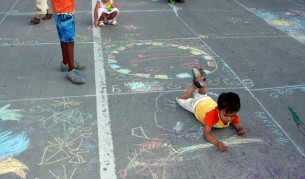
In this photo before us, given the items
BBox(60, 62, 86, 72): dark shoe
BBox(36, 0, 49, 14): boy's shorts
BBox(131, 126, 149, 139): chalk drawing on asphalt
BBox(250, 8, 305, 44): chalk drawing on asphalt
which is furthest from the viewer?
BBox(36, 0, 49, 14): boy's shorts

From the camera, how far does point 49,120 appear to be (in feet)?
12.0

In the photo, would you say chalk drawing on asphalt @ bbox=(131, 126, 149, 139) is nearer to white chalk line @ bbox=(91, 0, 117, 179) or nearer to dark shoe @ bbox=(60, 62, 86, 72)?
white chalk line @ bbox=(91, 0, 117, 179)

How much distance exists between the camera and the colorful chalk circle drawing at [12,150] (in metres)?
2.95

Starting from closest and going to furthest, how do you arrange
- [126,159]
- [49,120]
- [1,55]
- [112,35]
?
[126,159] → [49,120] → [1,55] → [112,35]

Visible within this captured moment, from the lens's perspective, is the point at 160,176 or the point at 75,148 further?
the point at 75,148

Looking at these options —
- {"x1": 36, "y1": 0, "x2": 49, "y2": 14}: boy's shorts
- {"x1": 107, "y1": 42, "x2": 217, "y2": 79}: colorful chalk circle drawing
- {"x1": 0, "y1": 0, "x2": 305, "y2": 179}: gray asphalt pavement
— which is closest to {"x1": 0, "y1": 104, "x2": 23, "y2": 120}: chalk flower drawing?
{"x1": 0, "y1": 0, "x2": 305, "y2": 179}: gray asphalt pavement

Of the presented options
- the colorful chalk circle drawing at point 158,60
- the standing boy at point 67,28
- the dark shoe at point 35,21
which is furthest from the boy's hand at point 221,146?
the dark shoe at point 35,21

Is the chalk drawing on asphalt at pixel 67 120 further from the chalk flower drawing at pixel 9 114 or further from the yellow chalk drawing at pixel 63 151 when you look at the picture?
the chalk flower drawing at pixel 9 114

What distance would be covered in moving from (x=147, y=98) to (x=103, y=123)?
740 mm

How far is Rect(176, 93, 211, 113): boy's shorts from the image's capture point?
3.83 meters

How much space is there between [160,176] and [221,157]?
2.07 feet

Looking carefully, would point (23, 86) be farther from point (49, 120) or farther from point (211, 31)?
point (211, 31)

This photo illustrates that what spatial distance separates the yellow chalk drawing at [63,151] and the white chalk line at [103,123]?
0.56ft

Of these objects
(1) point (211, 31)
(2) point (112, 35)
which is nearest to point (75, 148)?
(2) point (112, 35)
